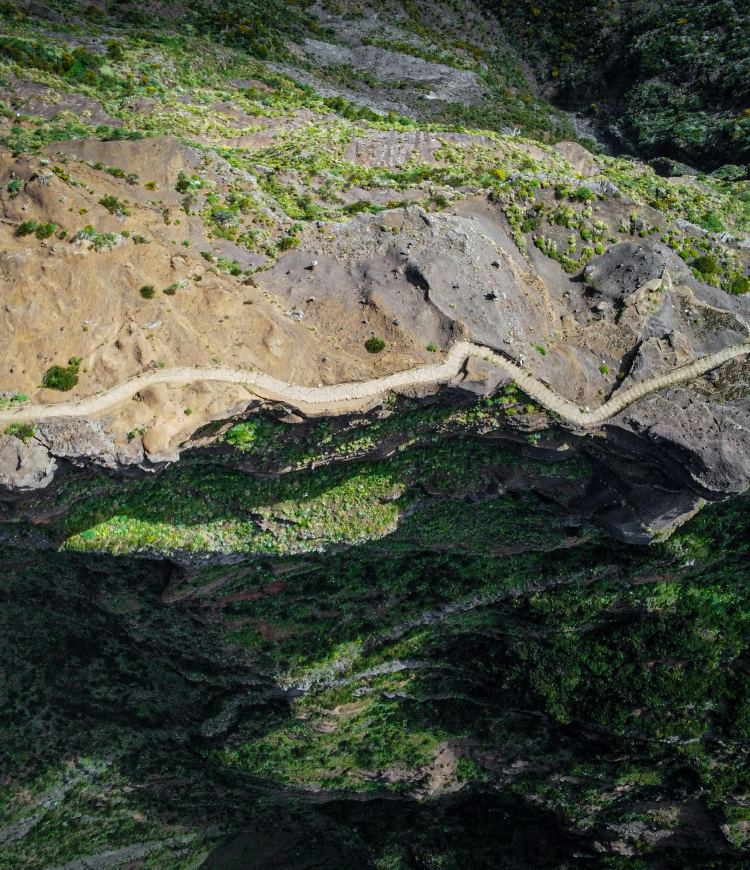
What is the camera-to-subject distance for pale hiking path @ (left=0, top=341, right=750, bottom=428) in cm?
2820

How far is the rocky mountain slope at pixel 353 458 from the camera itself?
30469 millimetres

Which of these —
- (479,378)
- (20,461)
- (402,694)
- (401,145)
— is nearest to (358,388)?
(479,378)

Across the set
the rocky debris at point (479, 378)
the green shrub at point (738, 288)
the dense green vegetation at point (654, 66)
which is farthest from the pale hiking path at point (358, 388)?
the dense green vegetation at point (654, 66)

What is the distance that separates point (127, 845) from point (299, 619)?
32.4 metres

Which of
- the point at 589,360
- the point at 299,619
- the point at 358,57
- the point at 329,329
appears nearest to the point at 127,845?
the point at 299,619

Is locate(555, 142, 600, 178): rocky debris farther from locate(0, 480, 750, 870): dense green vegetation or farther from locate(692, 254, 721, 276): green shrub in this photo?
locate(0, 480, 750, 870): dense green vegetation

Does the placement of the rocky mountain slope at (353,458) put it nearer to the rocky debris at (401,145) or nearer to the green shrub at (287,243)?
the green shrub at (287,243)

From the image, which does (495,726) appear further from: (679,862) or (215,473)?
(215,473)

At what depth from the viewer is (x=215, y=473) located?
33.0 meters

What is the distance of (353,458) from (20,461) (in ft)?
48.1

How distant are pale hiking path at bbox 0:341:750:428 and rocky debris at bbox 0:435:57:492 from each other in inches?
37.5

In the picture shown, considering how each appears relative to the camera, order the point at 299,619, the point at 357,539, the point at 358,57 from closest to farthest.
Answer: the point at 357,539 → the point at 299,619 → the point at 358,57

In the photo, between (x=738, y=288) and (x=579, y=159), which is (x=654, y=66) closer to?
(x=579, y=159)

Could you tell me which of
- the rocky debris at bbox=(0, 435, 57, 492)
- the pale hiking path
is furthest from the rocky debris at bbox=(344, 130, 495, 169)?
the rocky debris at bbox=(0, 435, 57, 492)
